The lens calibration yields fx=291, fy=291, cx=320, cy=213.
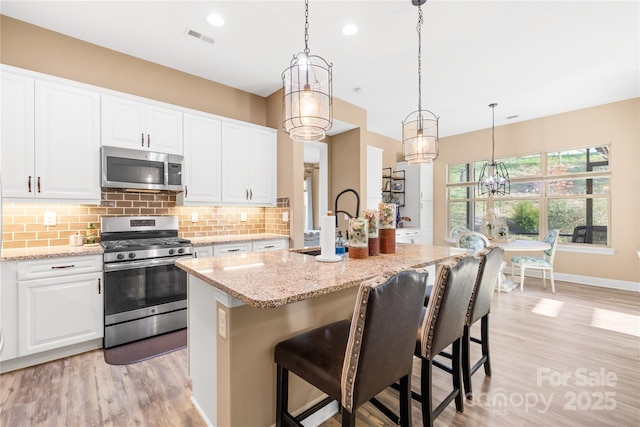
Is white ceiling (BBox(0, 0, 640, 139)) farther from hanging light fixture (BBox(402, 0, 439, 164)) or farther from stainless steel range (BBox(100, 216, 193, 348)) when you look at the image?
stainless steel range (BBox(100, 216, 193, 348))

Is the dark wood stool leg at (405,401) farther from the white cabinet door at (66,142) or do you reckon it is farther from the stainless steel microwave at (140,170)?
the white cabinet door at (66,142)

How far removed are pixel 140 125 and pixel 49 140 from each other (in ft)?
2.56

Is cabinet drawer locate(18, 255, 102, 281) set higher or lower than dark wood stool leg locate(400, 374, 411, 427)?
higher

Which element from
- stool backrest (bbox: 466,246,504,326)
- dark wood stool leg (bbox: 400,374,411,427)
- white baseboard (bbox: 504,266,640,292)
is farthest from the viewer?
white baseboard (bbox: 504,266,640,292)

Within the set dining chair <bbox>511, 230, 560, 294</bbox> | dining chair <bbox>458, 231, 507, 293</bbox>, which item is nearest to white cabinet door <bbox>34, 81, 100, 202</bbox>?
dining chair <bbox>458, 231, 507, 293</bbox>

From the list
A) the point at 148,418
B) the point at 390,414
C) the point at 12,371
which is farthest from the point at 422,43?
the point at 12,371

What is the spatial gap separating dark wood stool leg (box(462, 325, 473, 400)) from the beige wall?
4.67m

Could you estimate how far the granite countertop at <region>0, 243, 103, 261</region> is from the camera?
7.64ft

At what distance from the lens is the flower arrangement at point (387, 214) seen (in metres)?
2.27

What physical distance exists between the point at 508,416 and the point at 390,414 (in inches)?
37.2

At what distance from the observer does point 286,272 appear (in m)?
1.63

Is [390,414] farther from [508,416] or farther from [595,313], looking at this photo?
[595,313]

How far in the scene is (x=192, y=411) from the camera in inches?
74.0

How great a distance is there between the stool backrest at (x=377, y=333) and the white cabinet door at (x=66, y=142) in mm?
3043
